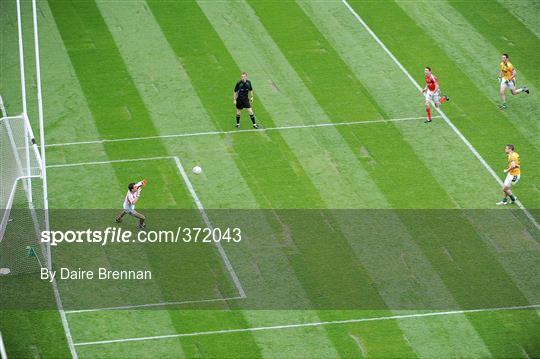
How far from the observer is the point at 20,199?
32.8 metres

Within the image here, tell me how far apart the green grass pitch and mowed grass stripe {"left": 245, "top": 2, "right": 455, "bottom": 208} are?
8 centimetres

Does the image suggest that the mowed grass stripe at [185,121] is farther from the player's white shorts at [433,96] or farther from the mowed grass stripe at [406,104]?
the player's white shorts at [433,96]

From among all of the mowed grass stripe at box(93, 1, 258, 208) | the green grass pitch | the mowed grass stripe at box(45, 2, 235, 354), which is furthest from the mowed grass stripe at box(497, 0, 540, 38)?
the mowed grass stripe at box(45, 2, 235, 354)

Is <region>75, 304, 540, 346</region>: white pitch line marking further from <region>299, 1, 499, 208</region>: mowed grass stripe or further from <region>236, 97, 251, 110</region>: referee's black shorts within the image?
<region>236, 97, 251, 110</region>: referee's black shorts

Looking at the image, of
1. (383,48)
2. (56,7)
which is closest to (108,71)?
(56,7)

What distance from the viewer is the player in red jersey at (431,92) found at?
38094mm

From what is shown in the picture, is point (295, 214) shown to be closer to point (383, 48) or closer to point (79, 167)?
point (79, 167)

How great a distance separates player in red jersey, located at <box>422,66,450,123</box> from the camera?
125 feet

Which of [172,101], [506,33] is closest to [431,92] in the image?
[506,33]

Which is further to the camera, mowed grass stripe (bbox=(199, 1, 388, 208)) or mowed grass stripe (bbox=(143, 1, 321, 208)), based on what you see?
mowed grass stripe (bbox=(199, 1, 388, 208))

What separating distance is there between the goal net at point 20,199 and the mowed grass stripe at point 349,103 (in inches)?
385

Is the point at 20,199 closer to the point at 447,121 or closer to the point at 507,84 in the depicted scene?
the point at 447,121

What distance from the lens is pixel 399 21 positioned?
45125 millimetres

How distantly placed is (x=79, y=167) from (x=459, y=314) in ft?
40.9
